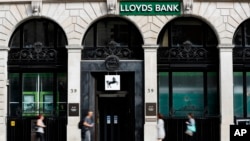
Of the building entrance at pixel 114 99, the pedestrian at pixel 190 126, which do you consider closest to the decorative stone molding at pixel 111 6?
the building entrance at pixel 114 99

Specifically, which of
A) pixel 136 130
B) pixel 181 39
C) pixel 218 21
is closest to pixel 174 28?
pixel 181 39

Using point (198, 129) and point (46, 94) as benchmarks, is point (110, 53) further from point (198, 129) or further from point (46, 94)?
point (198, 129)

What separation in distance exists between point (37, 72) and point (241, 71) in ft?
37.0

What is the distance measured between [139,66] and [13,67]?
7.00 m

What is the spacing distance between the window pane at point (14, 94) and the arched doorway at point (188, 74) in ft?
25.7

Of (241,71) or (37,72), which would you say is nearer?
(241,71)

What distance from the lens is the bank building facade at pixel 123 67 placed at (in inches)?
1080

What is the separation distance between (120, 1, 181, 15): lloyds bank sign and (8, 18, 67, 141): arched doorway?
3.78 m

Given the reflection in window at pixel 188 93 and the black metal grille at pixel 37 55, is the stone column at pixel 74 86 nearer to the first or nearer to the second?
the black metal grille at pixel 37 55

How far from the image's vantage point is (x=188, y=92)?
28.1 meters

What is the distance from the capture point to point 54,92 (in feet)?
92.5

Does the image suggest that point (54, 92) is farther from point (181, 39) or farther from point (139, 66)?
point (181, 39)

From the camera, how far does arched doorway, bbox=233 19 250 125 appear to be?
2786 centimetres

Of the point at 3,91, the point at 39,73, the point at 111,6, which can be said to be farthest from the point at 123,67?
the point at 3,91
